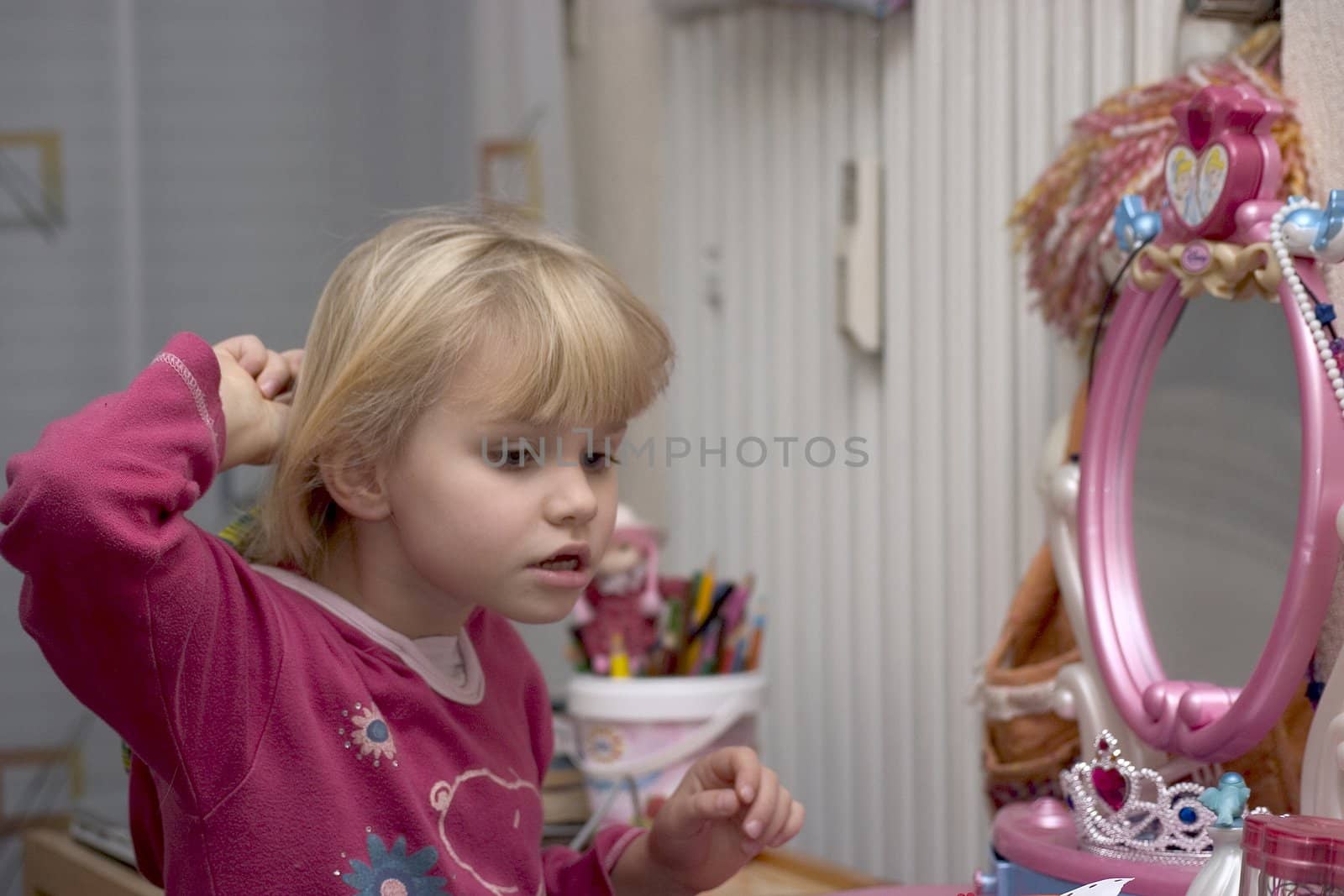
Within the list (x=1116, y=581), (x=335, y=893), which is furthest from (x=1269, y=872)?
(x=335, y=893)

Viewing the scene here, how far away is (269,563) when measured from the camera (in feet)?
2.61

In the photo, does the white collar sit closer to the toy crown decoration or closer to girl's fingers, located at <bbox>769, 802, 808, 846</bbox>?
girl's fingers, located at <bbox>769, 802, 808, 846</bbox>

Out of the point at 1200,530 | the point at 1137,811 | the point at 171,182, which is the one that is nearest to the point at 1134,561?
the point at 1200,530

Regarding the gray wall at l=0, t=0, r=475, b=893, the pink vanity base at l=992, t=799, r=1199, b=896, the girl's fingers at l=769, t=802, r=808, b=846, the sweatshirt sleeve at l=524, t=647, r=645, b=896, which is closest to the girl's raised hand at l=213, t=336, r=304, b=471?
the sweatshirt sleeve at l=524, t=647, r=645, b=896

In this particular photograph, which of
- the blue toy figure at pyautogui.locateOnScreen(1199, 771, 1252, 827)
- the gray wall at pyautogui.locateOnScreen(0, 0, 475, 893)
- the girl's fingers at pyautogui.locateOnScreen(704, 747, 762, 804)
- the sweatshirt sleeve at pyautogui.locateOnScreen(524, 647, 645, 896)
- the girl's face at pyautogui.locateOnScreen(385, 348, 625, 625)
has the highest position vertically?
the gray wall at pyautogui.locateOnScreen(0, 0, 475, 893)

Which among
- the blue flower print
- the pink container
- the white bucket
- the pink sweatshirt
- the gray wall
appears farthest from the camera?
the gray wall

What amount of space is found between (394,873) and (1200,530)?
1.80 feet

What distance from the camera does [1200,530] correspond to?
90 cm

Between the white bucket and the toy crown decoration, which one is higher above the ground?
the toy crown decoration

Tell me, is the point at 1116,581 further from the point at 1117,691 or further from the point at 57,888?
the point at 57,888

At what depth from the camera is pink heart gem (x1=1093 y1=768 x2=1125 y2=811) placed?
2.32ft

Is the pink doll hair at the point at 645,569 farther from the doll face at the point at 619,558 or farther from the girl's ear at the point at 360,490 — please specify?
the girl's ear at the point at 360,490

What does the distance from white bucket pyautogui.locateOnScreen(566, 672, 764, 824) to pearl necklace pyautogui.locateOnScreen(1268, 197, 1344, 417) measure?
554mm

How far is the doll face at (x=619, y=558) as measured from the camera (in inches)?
46.4
